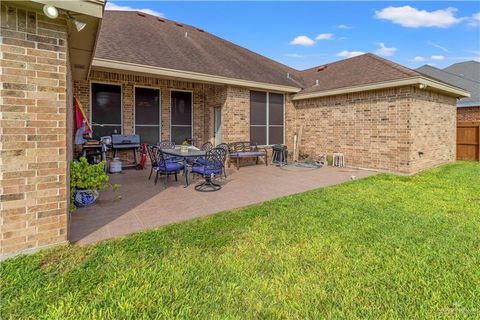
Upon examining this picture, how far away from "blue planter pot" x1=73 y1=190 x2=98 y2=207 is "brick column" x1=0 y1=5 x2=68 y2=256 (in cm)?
167

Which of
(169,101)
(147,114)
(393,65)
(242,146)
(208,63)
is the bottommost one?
(242,146)

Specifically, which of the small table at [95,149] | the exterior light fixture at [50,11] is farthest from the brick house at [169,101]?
the small table at [95,149]

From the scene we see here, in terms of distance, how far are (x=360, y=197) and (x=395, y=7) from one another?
27.8 feet

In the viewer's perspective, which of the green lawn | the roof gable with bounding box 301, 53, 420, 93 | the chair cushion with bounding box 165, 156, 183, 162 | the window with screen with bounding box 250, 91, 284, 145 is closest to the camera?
the green lawn

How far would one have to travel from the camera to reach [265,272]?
273 cm

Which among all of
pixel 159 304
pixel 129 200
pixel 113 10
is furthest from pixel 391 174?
pixel 113 10

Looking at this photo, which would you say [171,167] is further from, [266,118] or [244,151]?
[266,118]

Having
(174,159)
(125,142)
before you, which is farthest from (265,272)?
(125,142)

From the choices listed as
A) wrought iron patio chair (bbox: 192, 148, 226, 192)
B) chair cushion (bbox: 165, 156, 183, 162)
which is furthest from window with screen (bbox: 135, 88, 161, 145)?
wrought iron patio chair (bbox: 192, 148, 226, 192)

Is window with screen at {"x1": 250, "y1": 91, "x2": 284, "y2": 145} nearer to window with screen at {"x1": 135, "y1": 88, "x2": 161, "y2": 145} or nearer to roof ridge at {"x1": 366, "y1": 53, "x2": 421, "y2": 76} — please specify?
window with screen at {"x1": 135, "y1": 88, "x2": 161, "y2": 145}

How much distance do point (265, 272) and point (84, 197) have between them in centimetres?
364

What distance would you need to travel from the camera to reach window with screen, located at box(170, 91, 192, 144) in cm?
1041

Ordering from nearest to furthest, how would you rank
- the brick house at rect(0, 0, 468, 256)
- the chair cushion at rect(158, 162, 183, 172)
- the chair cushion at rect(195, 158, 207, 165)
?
the brick house at rect(0, 0, 468, 256) < the chair cushion at rect(158, 162, 183, 172) < the chair cushion at rect(195, 158, 207, 165)

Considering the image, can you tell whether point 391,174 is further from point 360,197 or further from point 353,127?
point 360,197
